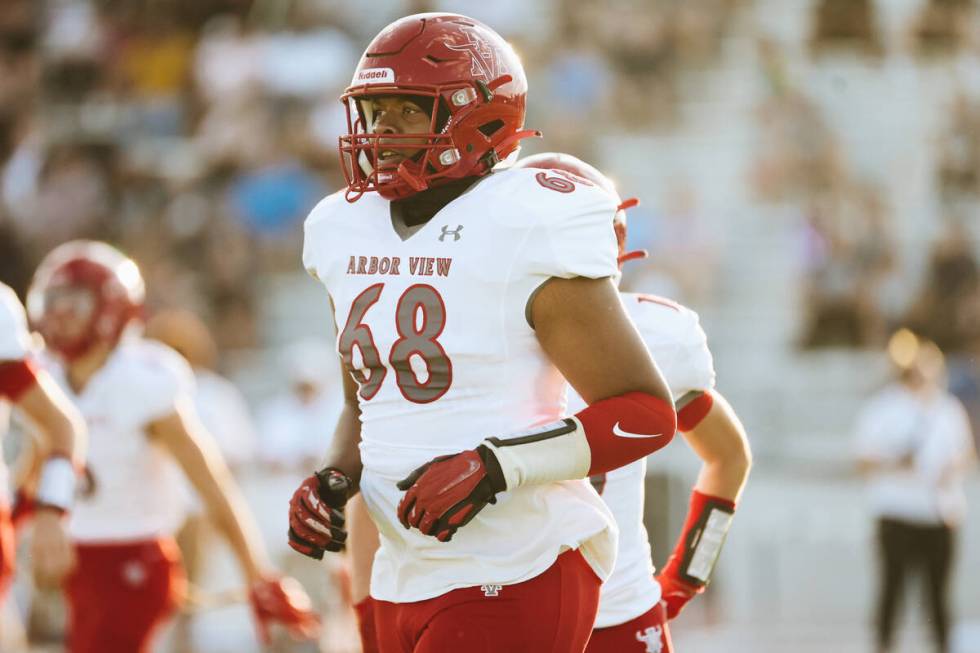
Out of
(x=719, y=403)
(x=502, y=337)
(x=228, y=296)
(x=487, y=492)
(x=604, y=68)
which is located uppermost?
(x=502, y=337)

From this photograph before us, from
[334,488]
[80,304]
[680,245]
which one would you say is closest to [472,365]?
[334,488]

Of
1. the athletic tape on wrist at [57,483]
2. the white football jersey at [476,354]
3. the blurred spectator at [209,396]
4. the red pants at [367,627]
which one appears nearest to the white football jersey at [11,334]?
the athletic tape on wrist at [57,483]

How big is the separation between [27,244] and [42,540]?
948 cm

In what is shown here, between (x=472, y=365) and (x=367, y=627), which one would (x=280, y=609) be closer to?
(x=367, y=627)

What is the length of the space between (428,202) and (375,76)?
27 centimetres

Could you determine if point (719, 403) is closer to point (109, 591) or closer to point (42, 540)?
point (42, 540)

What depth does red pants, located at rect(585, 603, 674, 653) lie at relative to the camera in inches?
154

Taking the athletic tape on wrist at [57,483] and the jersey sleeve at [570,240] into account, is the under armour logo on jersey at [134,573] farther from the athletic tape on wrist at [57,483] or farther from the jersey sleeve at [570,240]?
the jersey sleeve at [570,240]

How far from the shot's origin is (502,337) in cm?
327

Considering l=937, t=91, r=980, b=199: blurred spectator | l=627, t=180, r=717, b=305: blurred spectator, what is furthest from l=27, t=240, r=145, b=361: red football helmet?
l=937, t=91, r=980, b=199: blurred spectator

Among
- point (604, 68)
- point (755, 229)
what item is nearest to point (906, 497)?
point (755, 229)

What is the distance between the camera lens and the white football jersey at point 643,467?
3.98 m

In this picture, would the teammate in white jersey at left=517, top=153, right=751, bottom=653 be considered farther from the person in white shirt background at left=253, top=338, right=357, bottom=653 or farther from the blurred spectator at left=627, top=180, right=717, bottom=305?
the blurred spectator at left=627, top=180, right=717, bottom=305

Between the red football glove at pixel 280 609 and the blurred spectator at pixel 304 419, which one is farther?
the blurred spectator at pixel 304 419
